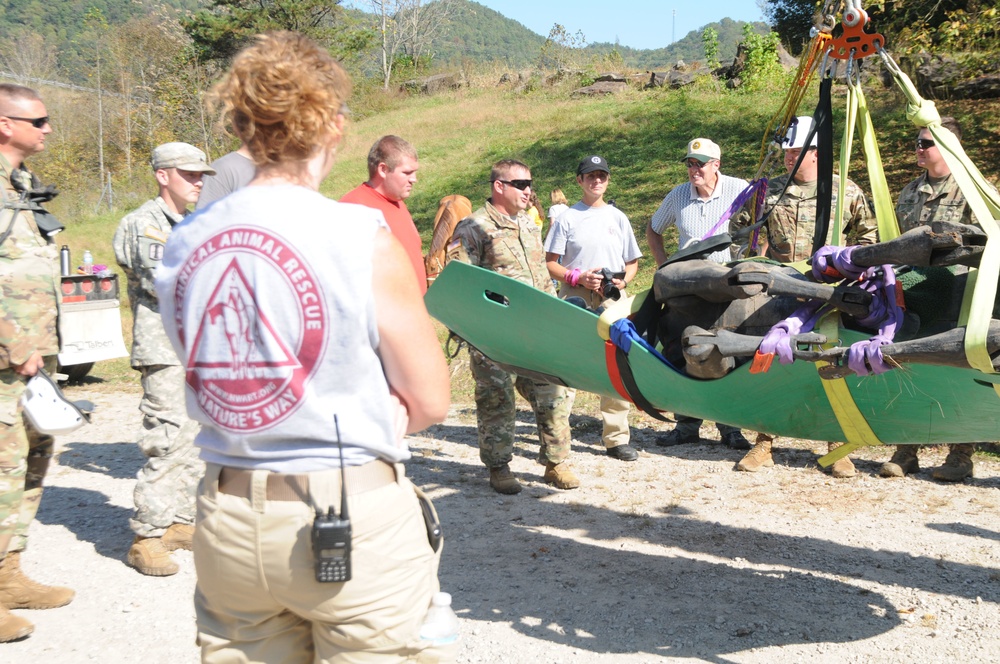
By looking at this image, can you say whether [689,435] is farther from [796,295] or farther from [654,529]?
[796,295]

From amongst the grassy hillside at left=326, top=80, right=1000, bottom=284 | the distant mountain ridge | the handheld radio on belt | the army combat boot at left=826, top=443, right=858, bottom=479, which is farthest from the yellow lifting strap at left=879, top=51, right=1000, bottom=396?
the distant mountain ridge

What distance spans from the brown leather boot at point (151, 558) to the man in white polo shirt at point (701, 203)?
3469 millimetres

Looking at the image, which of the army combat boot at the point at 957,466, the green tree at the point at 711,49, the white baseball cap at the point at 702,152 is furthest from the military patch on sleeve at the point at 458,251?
the green tree at the point at 711,49

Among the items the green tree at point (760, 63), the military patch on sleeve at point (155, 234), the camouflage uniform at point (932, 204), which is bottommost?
the military patch on sleeve at point (155, 234)

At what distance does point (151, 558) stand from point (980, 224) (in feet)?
12.8

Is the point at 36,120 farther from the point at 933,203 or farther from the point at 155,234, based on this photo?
the point at 933,203

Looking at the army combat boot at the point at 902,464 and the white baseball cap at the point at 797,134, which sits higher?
the white baseball cap at the point at 797,134

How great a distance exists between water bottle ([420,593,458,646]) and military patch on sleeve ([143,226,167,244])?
3197 mm

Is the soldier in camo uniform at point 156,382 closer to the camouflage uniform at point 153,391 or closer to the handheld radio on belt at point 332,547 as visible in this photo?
the camouflage uniform at point 153,391

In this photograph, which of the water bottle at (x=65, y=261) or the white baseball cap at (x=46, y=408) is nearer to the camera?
the white baseball cap at (x=46, y=408)

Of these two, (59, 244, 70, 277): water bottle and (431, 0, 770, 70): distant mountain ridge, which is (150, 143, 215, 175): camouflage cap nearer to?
(59, 244, 70, 277): water bottle

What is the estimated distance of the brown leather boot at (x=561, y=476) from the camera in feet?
17.9

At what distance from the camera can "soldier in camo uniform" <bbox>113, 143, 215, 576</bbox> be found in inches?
171

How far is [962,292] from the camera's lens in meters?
3.07
